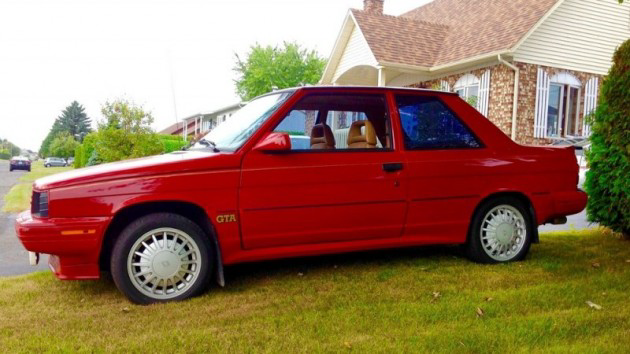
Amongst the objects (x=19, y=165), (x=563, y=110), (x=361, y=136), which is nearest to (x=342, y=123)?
(x=361, y=136)

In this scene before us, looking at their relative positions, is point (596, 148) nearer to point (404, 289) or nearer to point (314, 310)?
point (404, 289)

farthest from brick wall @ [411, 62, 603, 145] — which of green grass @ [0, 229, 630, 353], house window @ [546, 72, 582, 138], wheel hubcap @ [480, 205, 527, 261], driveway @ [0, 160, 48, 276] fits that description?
driveway @ [0, 160, 48, 276]

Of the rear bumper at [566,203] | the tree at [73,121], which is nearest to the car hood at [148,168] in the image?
the rear bumper at [566,203]

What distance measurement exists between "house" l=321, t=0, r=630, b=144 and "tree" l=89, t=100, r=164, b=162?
24.0ft

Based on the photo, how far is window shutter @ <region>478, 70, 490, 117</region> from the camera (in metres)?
15.4

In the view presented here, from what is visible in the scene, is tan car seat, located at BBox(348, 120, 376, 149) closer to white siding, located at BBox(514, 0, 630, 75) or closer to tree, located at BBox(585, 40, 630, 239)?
tree, located at BBox(585, 40, 630, 239)

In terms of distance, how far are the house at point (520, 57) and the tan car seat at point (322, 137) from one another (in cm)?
1107

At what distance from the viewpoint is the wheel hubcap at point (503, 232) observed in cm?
500

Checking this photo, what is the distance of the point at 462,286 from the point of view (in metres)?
4.35

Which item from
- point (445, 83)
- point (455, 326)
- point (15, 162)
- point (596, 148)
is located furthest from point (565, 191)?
point (15, 162)

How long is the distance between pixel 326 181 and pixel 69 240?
1.98 meters

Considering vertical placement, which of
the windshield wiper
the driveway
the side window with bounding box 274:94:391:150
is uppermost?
→ the side window with bounding box 274:94:391:150

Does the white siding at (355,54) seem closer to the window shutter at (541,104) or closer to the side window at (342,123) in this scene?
the window shutter at (541,104)

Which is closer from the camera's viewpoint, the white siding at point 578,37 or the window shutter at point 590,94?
the white siding at point 578,37
